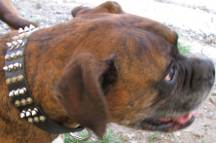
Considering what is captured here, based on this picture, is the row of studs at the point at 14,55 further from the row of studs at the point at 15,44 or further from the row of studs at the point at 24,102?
the row of studs at the point at 24,102

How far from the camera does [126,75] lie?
299cm

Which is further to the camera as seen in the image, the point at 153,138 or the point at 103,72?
the point at 153,138

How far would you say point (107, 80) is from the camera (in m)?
2.96

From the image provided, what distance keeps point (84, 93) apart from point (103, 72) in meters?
0.20

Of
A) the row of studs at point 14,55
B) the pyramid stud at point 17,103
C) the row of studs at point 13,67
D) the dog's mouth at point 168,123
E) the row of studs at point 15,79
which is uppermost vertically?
the row of studs at point 14,55

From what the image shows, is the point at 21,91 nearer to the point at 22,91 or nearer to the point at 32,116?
the point at 22,91

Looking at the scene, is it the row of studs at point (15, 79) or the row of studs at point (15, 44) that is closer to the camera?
the row of studs at point (15, 79)

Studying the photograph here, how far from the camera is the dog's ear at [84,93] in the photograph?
2.71 m

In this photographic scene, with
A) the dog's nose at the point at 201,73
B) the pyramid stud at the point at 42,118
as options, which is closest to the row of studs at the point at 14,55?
the pyramid stud at the point at 42,118

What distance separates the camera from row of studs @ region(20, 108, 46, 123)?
2992mm

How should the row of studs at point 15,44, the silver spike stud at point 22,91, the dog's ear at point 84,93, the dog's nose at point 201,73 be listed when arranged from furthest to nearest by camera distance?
the dog's nose at point 201,73, the row of studs at point 15,44, the silver spike stud at point 22,91, the dog's ear at point 84,93

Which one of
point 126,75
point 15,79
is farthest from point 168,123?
point 15,79

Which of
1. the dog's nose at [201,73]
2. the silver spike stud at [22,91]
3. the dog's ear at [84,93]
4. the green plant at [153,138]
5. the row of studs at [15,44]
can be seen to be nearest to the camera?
the dog's ear at [84,93]

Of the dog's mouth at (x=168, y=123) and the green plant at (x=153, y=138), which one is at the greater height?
the dog's mouth at (x=168, y=123)
